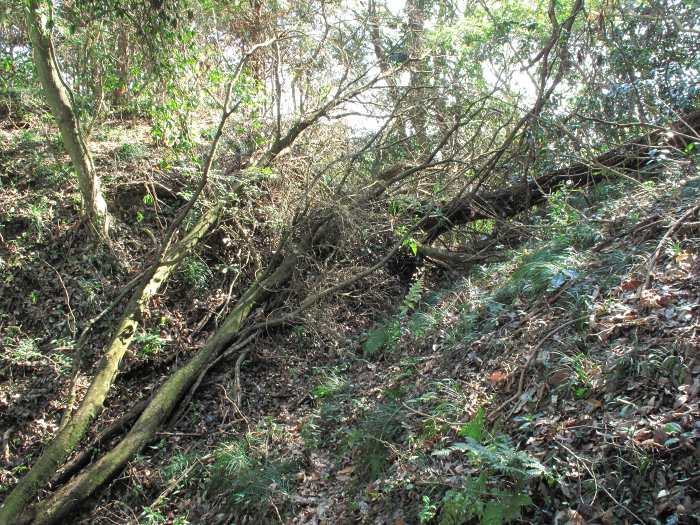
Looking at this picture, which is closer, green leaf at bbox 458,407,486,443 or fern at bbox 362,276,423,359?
green leaf at bbox 458,407,486,443

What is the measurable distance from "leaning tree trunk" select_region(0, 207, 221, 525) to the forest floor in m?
0.33

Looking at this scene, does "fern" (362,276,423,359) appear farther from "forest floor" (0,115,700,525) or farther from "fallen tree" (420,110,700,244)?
"fallen tree" (420,110,700,244)

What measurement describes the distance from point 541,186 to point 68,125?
21.9 ft

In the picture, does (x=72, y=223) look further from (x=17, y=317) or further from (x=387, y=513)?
(x=387, y=513)

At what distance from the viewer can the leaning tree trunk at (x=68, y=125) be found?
6.70m

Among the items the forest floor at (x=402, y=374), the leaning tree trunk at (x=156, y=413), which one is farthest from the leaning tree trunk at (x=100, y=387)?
the forest floor at (x=402, y=374)

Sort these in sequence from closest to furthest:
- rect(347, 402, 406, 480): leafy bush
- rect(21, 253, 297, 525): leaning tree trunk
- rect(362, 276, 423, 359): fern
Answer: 1. rect(347, 402, 406, 480): leafy bush
2. rect(21, 253, 297, 525): leaning tree trunk
3. rect(362, 276, 423, 359): fern

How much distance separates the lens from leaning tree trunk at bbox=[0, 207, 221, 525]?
540 cm

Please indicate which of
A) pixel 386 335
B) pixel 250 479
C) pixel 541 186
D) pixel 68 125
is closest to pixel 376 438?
pixel 250 479

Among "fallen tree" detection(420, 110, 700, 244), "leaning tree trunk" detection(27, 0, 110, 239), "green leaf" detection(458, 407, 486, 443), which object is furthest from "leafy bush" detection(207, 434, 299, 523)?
"leaning tree trunk" detection(27, 0, 110, 239)

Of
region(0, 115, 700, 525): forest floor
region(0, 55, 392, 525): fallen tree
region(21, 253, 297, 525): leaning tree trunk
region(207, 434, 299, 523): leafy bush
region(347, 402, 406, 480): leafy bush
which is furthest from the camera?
region(0, 55, 392, 525): fallen tree

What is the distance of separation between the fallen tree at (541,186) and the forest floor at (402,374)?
292 mm

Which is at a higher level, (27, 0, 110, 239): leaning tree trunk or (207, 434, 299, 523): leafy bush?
(27, 0, 110, 239): leaning tree trunk

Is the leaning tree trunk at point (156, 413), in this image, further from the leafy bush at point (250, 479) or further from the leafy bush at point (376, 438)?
Result: the leafy bush at point (376, 438)
